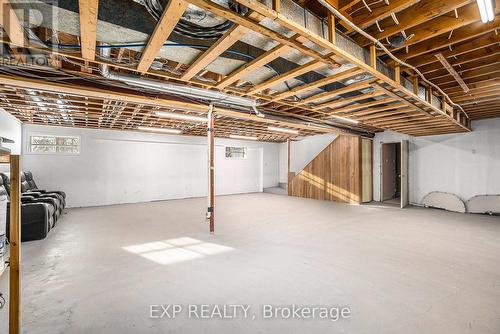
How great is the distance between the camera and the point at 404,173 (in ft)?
22.8

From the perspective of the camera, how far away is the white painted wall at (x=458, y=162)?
19.7ft

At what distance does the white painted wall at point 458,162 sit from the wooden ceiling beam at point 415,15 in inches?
245

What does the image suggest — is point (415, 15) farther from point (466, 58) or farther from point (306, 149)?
point (306, 149)

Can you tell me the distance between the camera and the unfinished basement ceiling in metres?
1.78

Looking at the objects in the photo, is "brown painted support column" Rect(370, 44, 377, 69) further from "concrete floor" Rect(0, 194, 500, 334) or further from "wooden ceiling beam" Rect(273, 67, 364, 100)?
"concrete floor" Rect(0, 194, 500, 334)

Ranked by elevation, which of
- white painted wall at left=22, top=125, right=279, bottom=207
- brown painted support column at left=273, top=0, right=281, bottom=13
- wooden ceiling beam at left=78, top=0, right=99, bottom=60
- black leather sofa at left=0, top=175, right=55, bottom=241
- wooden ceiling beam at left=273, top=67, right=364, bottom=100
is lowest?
black leather sofa at left=0, top=175, right=55, bottom=241

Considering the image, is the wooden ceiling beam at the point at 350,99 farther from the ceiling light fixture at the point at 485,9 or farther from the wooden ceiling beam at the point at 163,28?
the wooden ceiling beam at the point at 163,28

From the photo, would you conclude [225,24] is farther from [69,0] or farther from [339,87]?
[339,87]

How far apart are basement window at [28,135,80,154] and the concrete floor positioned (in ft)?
10.6

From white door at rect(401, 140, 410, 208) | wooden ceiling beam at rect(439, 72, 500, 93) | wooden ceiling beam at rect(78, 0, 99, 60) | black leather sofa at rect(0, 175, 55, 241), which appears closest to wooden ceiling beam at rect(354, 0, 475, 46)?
wooden ceiling beam at rect(439, 72, 500, 93)

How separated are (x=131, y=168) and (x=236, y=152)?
4.38 metres

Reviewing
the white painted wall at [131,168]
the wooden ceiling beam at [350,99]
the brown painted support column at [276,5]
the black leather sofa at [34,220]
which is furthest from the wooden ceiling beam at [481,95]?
the black leather sofa at [34,220]

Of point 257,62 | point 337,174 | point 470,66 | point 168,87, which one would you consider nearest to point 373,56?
point 257,62

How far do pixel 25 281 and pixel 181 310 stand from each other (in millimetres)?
1889
